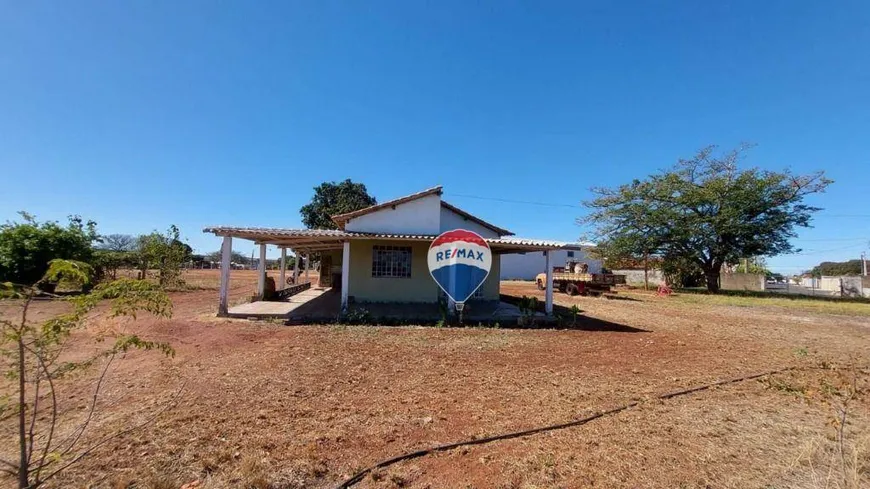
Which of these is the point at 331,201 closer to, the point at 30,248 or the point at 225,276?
the point at 30,248

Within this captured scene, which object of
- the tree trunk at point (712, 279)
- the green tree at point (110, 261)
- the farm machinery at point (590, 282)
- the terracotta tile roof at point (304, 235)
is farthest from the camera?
the tree trunk at point (712, 279)

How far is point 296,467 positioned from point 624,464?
8.61 ft

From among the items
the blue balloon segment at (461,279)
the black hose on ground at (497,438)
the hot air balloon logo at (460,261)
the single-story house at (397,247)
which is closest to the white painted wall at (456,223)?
the single-story house at (397,247)

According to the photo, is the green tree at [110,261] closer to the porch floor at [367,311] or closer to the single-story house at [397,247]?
the single-story house at [397,247]

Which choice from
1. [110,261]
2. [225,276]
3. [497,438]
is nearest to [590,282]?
[225,276]

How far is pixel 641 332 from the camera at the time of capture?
1002cm

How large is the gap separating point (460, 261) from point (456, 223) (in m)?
5.29

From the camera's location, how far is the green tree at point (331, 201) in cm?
3875

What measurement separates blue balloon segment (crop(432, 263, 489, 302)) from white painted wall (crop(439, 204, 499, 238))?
466cm

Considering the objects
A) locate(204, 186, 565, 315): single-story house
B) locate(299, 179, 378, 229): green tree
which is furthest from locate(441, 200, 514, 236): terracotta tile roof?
locate(299, 179, 378, 229): green tree

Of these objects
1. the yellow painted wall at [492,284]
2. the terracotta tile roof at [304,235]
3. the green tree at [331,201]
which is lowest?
the yellow painted wall at [492,284]

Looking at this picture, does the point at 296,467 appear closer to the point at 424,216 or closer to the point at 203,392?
the point at 203,392

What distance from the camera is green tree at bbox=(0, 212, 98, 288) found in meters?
14.7

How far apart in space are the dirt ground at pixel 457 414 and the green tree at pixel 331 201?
31.1 m
